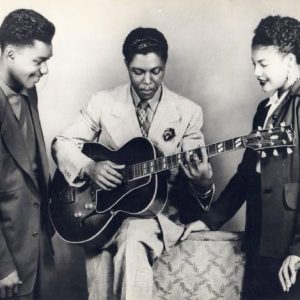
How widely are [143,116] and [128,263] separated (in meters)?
0.48

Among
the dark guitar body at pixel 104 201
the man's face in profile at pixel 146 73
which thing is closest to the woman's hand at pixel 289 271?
the dark guitar body at pixel 104 201

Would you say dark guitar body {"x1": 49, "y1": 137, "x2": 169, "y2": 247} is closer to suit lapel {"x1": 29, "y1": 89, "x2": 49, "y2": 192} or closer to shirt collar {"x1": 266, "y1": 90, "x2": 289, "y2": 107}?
suit lapel {"x1": 29, "y1": 89, "x2": 49, "y2": 192}

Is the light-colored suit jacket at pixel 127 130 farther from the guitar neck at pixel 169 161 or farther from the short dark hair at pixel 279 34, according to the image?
the short dark hair at pixel 279 34

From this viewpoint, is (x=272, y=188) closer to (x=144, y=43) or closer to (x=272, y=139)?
(x=272, y=139)

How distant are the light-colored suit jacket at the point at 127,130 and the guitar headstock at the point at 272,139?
0.66 feet

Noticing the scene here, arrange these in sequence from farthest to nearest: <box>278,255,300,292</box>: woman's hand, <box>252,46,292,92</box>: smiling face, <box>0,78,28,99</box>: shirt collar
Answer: <box>0,78,28,99</box>: shirt collar
<box>252,46,292,92</box>: smiling face
<box>278,255,300,292</box>: woman's hand

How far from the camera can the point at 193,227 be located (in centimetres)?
160

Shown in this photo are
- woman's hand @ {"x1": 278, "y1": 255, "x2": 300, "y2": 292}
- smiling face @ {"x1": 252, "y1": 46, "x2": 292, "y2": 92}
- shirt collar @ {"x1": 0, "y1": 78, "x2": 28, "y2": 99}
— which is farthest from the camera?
shirt collar @ {"x1": 0, "y1": 78, "x2": 28, "y2": 99}

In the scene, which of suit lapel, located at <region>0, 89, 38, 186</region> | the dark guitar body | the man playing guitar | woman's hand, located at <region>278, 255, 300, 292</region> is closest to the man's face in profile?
the man playing guitar

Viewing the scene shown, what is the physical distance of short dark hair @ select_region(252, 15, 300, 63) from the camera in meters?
1.52

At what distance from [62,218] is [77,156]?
0.21 meters

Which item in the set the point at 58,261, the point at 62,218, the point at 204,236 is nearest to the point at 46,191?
the point at 62,218

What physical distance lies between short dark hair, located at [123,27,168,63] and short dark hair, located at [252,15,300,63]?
0.29m

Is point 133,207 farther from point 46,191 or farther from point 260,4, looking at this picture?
point 260,4
